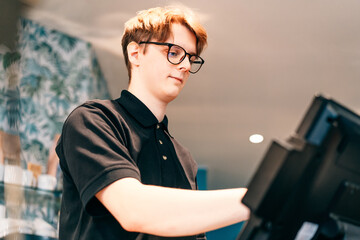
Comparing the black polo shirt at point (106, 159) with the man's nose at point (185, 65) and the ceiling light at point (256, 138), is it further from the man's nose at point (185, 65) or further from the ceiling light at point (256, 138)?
the ceiling light at point (256, 138)

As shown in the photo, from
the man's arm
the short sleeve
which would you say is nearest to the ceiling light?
the short sleeve

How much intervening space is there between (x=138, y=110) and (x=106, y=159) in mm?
335

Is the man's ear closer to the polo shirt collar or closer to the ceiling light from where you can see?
the polo shirt collar

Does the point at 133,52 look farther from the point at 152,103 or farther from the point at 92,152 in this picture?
the point at 92,152

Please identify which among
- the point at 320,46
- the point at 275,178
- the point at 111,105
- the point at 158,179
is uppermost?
the point at 320,46

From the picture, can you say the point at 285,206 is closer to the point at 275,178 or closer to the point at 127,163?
the point at 275,178

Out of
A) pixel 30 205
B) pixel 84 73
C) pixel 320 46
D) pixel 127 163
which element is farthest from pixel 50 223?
Answer: pixel 320 46

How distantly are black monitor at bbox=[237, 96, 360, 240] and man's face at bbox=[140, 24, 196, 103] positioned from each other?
64 cm

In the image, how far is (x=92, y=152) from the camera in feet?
2.85

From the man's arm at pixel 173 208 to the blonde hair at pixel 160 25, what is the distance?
60cm

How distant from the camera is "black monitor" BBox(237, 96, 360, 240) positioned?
584 mm

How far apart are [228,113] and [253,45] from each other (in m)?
1.50

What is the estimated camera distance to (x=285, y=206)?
1.97ft

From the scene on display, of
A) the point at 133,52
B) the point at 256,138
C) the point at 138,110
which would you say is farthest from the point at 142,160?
the point at 256,138
